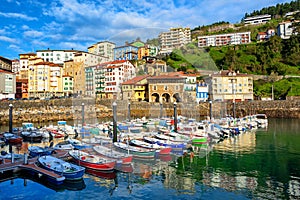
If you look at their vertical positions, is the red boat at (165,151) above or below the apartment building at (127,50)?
below

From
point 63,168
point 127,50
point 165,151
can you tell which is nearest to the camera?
point 63,168

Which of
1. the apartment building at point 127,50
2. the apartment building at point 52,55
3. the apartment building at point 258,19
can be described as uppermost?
the apartment building at point 258,19

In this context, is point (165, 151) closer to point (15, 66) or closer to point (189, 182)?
point (189, 182)

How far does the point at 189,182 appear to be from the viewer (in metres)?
12.6

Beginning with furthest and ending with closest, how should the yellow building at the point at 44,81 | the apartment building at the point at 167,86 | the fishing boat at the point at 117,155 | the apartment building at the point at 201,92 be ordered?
the yellow building at the point at 44,81
the apartment building at the point at 201,92
the apartment building at the point at 167,86
the fishing boat at the point at 117,155

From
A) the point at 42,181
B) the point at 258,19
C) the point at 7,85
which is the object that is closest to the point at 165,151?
the point at 42,181

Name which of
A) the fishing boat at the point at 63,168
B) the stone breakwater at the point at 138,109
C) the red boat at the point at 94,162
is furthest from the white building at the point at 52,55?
the fishing boat at the point at 63,168

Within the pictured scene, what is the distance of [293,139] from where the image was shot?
23594 millimetres

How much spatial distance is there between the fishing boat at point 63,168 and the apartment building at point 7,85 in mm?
45610

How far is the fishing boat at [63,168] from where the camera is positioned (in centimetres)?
1248

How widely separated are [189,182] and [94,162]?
513 centimetres

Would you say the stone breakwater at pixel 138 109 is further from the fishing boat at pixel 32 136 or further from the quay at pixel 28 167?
the quay at pixel 28 167

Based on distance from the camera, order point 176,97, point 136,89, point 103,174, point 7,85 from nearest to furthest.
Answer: point 103,174 → point 176,97 → point 136,89 → point 7,85

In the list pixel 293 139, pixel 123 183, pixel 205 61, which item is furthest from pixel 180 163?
pixel 205 61
